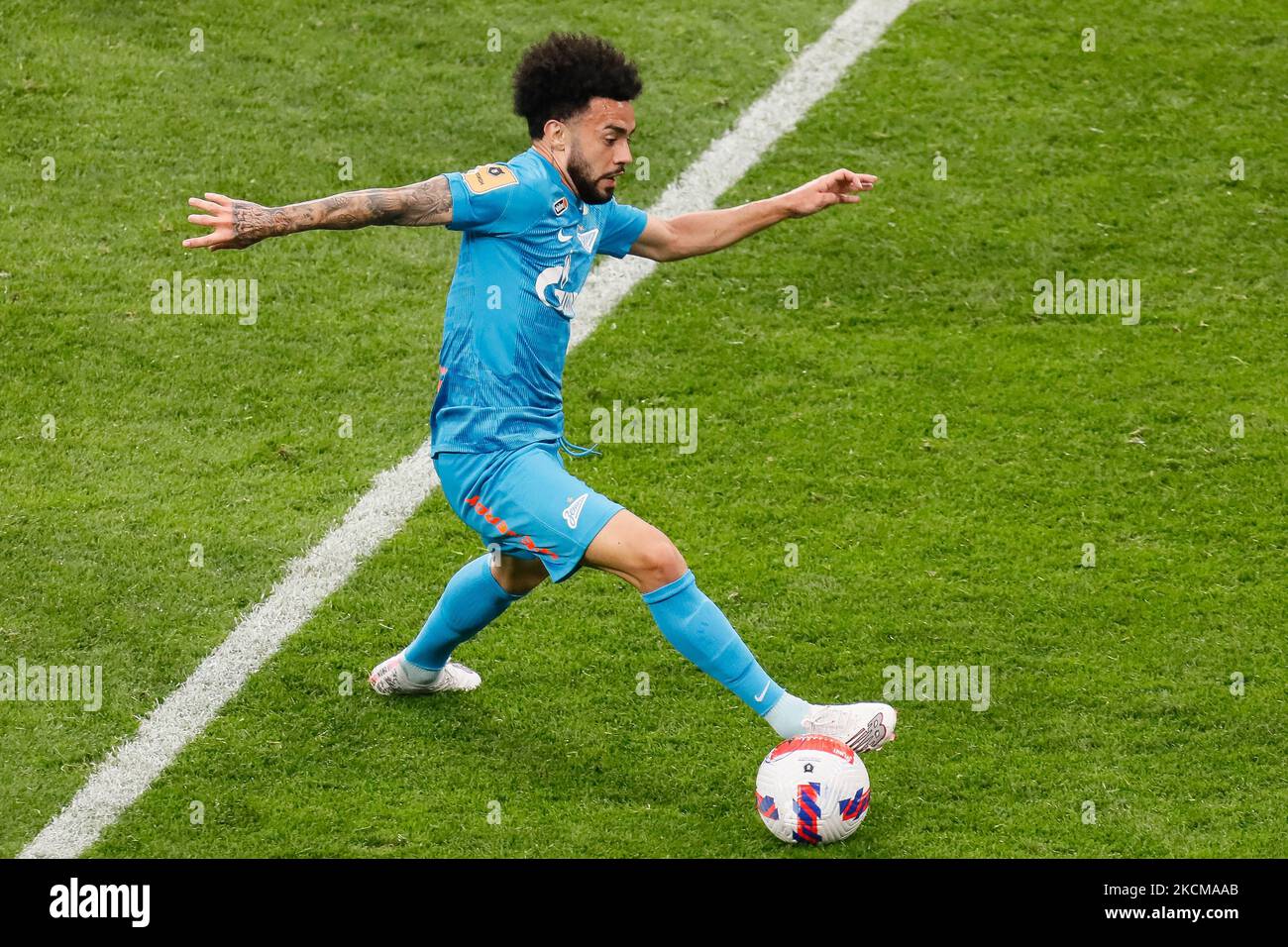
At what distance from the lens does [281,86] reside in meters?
10.2

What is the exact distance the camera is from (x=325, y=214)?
17.2 ft

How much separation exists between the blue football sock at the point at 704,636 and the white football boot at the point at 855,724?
0.16m

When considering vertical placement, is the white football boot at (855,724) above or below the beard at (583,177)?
below

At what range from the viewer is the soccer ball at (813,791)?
5.27m

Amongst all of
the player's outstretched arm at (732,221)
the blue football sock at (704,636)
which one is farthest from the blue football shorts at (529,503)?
the player's outstretched arm at (732,221)

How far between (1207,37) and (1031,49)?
3.86ft

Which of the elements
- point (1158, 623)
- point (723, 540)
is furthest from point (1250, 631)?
point (723, 540)

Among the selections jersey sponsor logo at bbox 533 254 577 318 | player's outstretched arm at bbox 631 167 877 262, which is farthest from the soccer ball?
player's outstretched arm at bbox 631 167 877 262

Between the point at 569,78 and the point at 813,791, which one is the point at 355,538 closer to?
the point at 569,78

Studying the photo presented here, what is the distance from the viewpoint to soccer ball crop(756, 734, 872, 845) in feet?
17.3

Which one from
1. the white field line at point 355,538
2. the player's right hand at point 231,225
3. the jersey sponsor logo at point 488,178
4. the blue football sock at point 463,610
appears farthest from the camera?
the blue football sock at point 463,610

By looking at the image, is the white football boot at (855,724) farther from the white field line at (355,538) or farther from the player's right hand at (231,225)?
the player's right hand at (231,225)

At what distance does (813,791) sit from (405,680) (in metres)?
1.69

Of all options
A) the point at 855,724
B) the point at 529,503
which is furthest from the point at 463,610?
the point at 855,724
